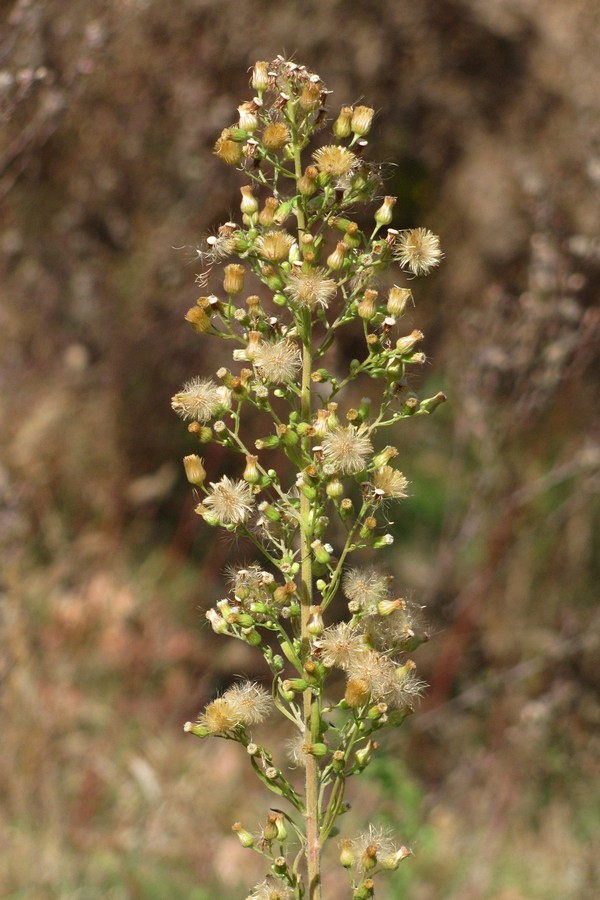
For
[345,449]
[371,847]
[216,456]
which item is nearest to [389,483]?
[345,449]

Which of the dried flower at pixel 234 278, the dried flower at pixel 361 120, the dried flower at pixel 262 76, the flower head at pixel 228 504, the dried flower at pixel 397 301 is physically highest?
the dried flower at pixel 262 76

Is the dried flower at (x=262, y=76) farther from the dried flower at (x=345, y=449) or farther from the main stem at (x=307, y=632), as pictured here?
the dried flower at (x=345, y=449)

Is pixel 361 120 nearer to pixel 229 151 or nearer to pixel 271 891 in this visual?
pixel 229 151

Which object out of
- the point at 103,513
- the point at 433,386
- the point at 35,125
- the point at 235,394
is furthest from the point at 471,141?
the point at 235,394

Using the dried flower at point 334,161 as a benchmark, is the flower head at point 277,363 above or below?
below

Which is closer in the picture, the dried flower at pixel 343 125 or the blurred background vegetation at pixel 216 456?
the dried flower at pixel 343 125

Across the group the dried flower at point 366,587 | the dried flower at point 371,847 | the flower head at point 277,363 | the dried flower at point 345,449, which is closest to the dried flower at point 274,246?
the flower head at point 277,363
